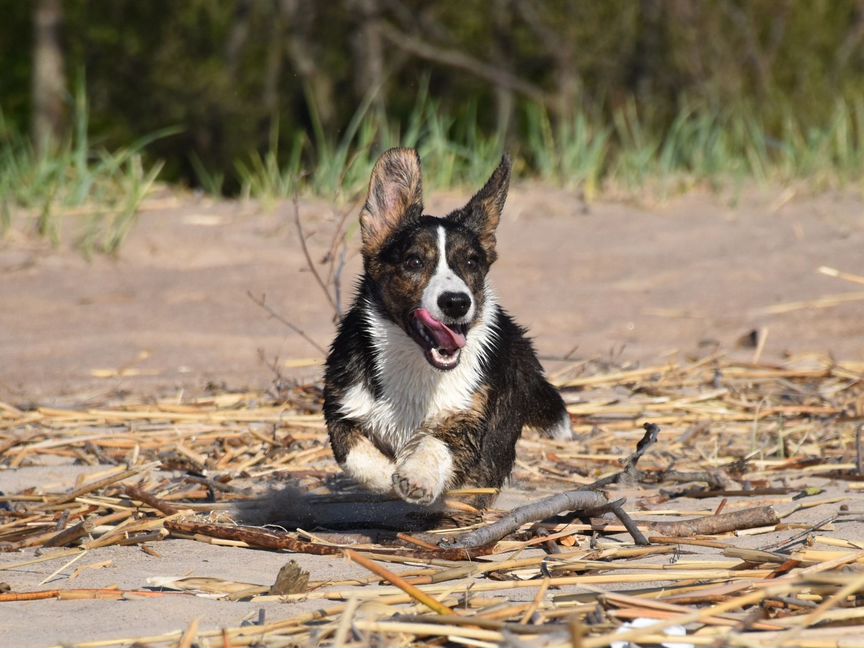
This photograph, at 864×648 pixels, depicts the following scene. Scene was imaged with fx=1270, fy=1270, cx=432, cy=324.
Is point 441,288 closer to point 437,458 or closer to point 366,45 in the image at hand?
point 437,458

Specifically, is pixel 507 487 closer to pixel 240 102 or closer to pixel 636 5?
pixel 636 5

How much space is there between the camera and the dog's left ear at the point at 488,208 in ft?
14.2

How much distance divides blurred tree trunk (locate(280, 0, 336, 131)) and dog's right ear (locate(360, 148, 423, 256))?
13685 millimetres

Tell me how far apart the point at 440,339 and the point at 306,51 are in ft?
53.0

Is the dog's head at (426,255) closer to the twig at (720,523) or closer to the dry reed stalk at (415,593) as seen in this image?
the twig at (720,523)

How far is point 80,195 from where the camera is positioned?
7.86m

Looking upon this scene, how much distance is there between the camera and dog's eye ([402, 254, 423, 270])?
158 inches

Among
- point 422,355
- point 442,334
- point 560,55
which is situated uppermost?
point 560,55

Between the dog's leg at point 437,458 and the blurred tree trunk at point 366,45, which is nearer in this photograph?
the dog's leg at point 437,458

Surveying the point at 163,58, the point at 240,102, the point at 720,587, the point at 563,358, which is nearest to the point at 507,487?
the point at 563,358

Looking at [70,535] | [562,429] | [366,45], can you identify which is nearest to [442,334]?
[562,429]

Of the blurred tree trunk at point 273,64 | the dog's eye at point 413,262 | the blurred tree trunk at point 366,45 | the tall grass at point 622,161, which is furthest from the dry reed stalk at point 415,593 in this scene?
the blurred tree trunk at point 273,64

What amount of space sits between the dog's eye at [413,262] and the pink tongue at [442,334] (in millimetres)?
171

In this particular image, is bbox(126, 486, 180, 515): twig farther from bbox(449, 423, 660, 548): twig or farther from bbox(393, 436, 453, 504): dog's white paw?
bbox(449, 423, 660, 548): twig
